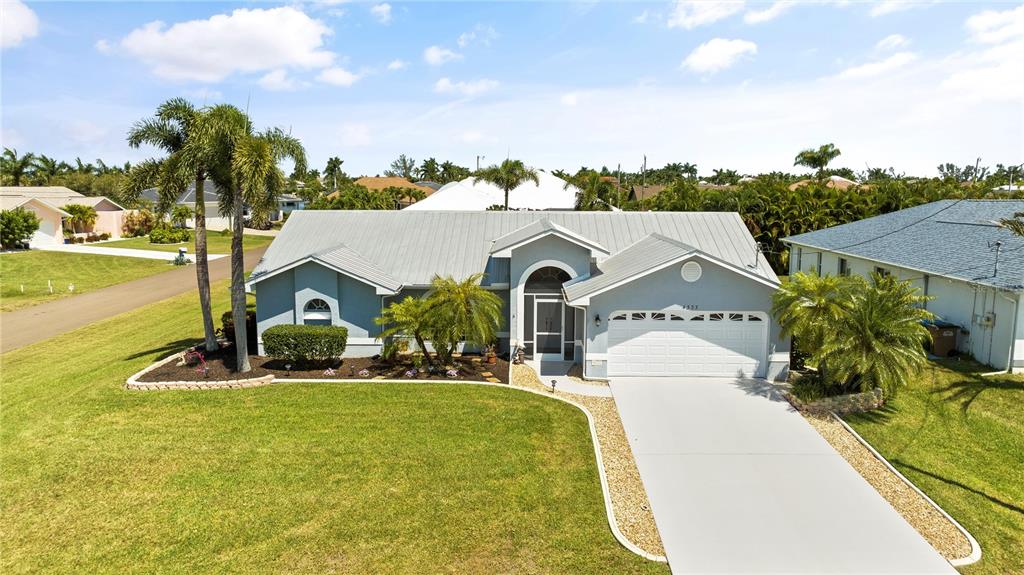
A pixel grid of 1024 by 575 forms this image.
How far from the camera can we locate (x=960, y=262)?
19.1 meters

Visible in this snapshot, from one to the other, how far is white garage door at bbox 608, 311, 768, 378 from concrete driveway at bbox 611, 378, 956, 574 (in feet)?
5.43

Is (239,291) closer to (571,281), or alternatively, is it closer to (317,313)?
(317,313)

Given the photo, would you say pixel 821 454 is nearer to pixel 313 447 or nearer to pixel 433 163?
pixel 313 447

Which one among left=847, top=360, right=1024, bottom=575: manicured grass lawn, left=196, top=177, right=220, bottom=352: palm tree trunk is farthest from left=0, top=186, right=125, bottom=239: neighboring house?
left=847, top=360, right=1024, bottom=575: manicured grass lawn

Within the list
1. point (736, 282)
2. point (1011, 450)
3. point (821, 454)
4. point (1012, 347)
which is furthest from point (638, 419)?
point (1012, 347)

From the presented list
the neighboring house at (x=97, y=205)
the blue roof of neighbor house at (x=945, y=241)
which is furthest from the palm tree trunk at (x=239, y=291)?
the neighboring house at (x=97, y=205)

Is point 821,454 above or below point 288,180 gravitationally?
below

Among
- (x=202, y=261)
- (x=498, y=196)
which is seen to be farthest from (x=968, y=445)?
(x=498, y=196)

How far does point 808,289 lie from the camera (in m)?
14.9

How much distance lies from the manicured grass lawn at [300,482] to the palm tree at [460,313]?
1.39m

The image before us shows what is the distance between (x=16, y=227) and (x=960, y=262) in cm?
5328

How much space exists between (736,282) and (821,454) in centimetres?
565

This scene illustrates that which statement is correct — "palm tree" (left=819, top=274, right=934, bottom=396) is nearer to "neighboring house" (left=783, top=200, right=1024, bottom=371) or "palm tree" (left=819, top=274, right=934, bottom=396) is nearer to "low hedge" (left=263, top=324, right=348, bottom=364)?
"neighboring house" (left=783, top=200, right=1024, bottom=371)

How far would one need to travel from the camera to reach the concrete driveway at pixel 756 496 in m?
8.95
